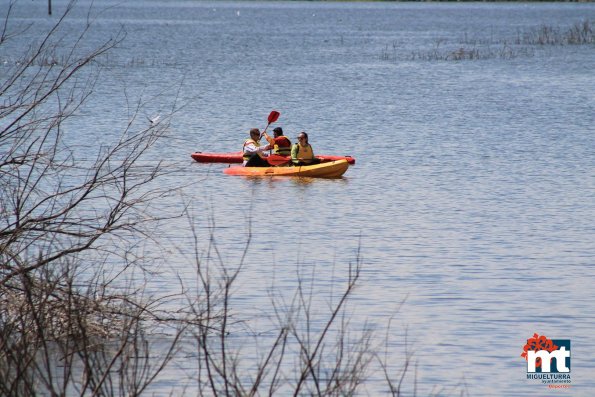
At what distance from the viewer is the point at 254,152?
75.8ft

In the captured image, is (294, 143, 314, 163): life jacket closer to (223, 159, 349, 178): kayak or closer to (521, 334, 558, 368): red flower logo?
(223, 159, 349, 178): kayak

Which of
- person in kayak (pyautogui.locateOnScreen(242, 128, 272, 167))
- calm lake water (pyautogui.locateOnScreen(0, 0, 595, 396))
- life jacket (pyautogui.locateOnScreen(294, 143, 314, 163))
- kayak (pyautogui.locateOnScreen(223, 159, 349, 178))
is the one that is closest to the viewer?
calm lake water (pyautogui.locateOnScreen(0, 0, 595, 396))

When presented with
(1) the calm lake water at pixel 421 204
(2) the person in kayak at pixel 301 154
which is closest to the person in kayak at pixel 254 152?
(1) the calm lake water at pixel 421 204

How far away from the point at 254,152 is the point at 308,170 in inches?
43.5

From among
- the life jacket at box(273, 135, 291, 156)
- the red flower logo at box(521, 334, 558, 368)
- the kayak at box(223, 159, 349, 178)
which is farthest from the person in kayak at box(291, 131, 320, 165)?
the red flower logo at box(521, 334, 558, 368)

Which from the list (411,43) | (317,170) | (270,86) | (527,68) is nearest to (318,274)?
(317,170)

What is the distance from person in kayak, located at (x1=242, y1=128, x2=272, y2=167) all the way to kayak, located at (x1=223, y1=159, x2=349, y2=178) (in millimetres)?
201

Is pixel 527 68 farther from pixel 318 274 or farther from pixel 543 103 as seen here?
pixel 318 274

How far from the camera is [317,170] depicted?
22.6 meters

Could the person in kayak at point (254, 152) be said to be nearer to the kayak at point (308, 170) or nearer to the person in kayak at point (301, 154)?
the kayak at point (308, 170)

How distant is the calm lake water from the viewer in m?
12.2

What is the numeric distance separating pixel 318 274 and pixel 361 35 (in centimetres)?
7551

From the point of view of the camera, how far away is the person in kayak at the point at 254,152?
23.0 metres

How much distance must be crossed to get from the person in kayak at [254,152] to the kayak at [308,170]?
0.20 m
